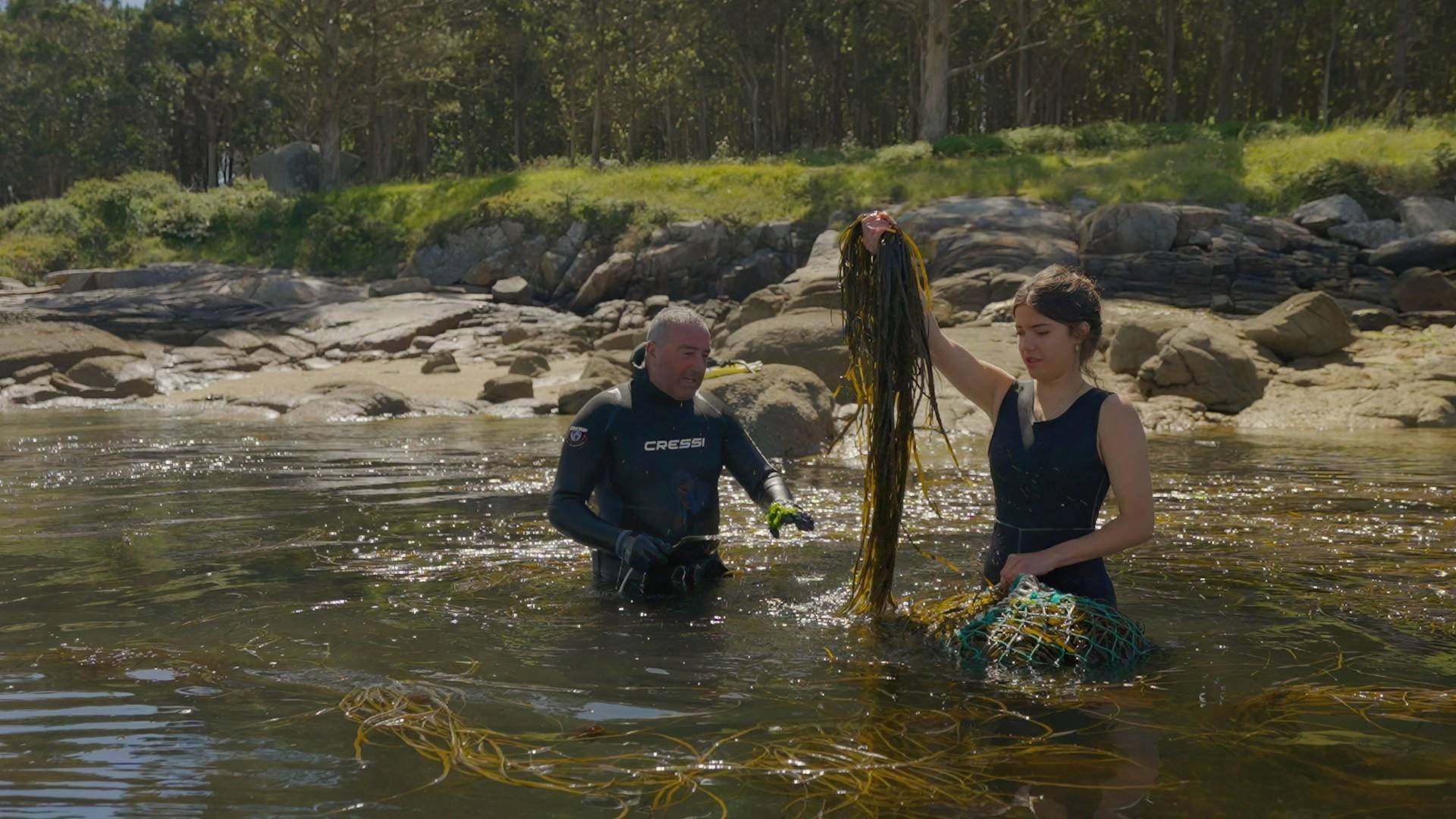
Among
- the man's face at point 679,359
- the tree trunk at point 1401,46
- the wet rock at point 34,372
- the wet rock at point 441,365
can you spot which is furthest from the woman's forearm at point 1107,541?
the tree trunk at point 1401,46

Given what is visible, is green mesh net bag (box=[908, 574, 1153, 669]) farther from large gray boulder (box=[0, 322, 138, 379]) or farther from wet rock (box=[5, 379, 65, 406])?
large gray boulder (box=[0, 322, 138, 379])

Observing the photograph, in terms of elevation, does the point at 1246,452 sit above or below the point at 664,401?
below

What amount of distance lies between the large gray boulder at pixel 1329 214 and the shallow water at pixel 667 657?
1719 centimetres

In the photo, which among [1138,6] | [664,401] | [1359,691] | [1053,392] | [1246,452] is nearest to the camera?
[1359,691]

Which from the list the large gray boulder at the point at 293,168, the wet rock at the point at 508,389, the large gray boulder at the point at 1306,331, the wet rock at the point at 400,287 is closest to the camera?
the large gray boulder at the point at 1306,331

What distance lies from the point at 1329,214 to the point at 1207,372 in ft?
35.4

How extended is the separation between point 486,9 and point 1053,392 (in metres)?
46.9

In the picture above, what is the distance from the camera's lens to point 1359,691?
510 cm

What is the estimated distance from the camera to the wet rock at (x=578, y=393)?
20.1 m

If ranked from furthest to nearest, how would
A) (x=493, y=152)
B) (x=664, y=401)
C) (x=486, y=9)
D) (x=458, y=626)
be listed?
1. (x=493, y=152)
2. (x=486, y=9)
3. (x=664, y=401)
4. (x=458, y=626)

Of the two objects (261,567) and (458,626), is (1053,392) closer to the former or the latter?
(458,626)

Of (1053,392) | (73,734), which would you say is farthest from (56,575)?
(1053,392)

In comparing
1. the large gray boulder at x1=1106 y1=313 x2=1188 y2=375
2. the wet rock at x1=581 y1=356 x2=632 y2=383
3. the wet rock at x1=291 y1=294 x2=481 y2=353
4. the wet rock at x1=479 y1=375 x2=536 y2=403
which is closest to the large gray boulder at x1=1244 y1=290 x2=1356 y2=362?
the large gray boulder at x1=1106 y1=313 x2=1188 y2=375

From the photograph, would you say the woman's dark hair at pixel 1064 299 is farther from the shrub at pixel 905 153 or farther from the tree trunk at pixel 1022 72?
the tree trunk at pixel 1022 72
